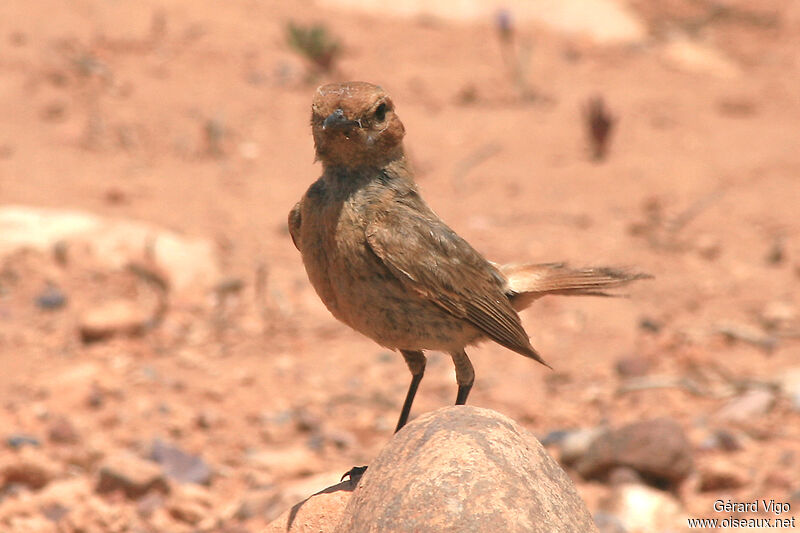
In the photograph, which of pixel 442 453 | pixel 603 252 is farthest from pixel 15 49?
pixel 442 453

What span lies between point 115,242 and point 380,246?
4776mm

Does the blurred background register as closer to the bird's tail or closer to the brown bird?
the brown bird

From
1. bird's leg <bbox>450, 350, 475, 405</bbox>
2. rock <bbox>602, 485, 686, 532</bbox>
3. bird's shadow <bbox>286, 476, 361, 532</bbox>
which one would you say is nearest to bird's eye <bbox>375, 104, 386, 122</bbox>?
bird's leg <bbox>450, 350, 475, 405</bbox>

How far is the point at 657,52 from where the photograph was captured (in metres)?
15.7

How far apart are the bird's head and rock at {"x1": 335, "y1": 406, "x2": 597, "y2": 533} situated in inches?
43.4

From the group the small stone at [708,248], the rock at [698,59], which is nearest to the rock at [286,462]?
the small stone at [708,248]

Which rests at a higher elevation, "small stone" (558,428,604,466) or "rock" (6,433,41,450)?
"rock" (6,433,41,450)

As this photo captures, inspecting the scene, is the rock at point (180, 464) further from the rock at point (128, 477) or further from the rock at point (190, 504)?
the rock at point (128, 477)

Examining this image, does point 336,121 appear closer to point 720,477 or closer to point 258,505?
point 258,505

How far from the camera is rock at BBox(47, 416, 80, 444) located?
260 inches

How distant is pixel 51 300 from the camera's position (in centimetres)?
819

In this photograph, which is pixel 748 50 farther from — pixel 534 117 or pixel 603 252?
pixel 603 252

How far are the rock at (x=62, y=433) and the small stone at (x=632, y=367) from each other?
364cm

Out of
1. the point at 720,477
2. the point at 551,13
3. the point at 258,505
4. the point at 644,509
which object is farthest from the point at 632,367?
the point at 551,13
